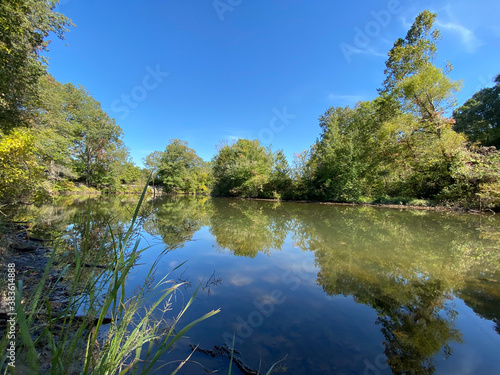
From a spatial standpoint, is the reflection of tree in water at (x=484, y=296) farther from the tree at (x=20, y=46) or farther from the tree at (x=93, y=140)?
the tree at (x=93, y=140)

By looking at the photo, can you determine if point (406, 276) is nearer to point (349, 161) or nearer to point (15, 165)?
point (15, 165)

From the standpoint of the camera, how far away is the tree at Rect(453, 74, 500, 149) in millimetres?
19925

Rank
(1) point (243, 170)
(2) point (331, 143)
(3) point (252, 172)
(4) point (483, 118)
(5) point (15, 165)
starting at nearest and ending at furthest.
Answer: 1. (5) point (15, 165)
2. (2) point (331, 143)
3. (4) point (483, 118)
4. (3) point (252, 172)
5. (1) point (243, 170)

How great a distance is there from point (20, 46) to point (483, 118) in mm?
35406

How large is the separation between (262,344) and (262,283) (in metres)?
1.31

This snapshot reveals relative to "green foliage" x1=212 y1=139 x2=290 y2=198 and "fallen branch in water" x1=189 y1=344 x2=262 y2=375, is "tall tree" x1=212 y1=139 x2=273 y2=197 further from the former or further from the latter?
"fallen branch in water" x1=189 y1=344 x2=262 y2=375

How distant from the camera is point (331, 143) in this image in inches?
774

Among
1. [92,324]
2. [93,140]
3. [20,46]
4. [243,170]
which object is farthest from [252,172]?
[92,324]

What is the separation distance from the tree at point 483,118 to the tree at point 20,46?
29234 millimetres

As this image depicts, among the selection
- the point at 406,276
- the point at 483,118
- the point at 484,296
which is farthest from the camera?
the point at 483,118

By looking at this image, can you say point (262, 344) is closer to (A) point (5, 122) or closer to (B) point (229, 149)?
(A) point (5, 122)

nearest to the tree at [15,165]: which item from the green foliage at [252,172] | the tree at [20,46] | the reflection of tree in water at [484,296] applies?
the tree at [20,46]

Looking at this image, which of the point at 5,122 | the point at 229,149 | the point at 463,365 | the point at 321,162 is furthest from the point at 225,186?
the point at 463,365

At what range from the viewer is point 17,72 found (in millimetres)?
5957
